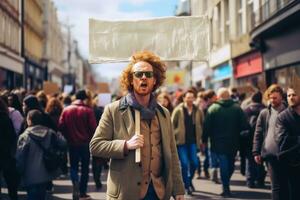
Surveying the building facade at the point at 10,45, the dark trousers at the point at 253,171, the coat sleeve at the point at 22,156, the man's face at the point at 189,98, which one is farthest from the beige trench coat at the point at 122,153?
the building facade at the point at 10,45

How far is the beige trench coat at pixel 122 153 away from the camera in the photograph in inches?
167

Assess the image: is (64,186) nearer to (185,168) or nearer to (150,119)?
(185,168)

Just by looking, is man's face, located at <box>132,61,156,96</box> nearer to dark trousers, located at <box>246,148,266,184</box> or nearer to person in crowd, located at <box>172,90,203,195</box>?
person in crowd, located at <box>172,90,203,195</box>

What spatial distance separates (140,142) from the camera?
4.17 m

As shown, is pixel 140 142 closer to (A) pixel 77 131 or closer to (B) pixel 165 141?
(B) pixel 165 141

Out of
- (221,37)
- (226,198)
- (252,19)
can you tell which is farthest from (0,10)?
(226,198)

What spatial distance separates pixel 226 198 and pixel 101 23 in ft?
12.7

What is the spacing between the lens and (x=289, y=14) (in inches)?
647

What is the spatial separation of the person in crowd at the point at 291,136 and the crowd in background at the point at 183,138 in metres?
0.01

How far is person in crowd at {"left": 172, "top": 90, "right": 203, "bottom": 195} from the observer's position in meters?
9.95

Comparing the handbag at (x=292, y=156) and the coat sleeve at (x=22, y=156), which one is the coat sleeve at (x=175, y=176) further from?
the coat sleeve at (x=22, y=156)

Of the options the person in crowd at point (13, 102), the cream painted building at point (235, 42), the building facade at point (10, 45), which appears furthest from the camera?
the building facade at point (10, 45)

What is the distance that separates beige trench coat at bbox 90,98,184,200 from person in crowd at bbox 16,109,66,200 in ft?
9.66

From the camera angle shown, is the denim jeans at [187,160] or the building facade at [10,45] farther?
the building facade at [10,45]
